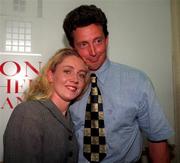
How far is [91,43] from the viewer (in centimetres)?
129

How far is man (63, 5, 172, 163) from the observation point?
4.25 ft

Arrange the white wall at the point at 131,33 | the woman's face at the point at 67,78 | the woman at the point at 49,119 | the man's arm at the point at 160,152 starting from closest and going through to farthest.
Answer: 1. the woman at the point at 49,119
2. the woman's face at the point at 67,78
3. the man's arm at the point at 160,152
4. the white wall at the point at 131,33

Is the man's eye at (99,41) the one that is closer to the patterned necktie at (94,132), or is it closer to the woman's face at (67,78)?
the woman's face at (67,78)

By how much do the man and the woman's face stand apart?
0.10 metres

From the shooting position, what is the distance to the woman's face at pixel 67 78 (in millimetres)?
1218

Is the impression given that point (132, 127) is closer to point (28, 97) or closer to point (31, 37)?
point (28, 97)

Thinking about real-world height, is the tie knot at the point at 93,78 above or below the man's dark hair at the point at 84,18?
below

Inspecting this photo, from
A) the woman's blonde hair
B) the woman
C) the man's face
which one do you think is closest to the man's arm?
the woman

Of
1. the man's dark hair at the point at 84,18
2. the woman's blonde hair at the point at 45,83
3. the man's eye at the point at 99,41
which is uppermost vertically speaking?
the man's dark hair at the point at 84,18

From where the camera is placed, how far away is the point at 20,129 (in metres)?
0.98

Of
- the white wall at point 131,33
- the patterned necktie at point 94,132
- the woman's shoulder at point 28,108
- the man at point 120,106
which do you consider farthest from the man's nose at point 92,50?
the white wall at point 131,33

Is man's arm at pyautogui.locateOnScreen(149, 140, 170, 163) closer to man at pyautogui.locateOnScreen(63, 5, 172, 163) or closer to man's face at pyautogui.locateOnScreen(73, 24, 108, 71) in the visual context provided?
man at pyautogui.locateOnScreen(63, 5, 172, 163)

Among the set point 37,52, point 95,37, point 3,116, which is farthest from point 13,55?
point 95,37

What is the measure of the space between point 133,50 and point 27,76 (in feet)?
2.82
